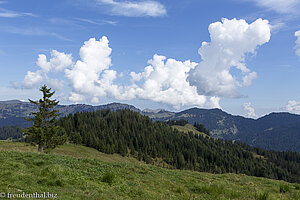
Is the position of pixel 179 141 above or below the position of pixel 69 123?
below

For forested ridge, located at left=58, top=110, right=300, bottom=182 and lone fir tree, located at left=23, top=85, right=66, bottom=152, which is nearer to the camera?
lone fir tree, located at left=23, top=85, right=66, bottom=152

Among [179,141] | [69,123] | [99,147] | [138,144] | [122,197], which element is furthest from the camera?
[179,141]

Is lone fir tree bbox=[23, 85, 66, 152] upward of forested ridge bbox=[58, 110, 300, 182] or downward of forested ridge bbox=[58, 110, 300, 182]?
upward

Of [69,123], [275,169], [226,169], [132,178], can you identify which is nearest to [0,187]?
[132,178]

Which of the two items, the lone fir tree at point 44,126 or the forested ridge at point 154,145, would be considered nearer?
the lone fir tree at point 44,126

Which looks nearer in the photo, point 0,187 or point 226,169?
point 0,187

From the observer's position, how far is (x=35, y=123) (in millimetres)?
40812

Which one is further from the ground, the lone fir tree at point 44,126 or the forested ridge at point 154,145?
the lone fir tree at point 44,126

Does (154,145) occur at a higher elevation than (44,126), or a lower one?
lower

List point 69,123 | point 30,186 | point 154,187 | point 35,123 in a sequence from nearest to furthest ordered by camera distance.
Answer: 1. point 30,186
2. point 154,187
3. point 35,123
4. point 69,123

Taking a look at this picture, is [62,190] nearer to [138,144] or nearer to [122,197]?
[122,197]

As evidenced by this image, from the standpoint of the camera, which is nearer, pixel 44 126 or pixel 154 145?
pixel 44 126

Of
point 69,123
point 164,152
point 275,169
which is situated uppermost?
point 69,123

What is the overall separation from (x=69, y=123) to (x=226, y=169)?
12096 cm
